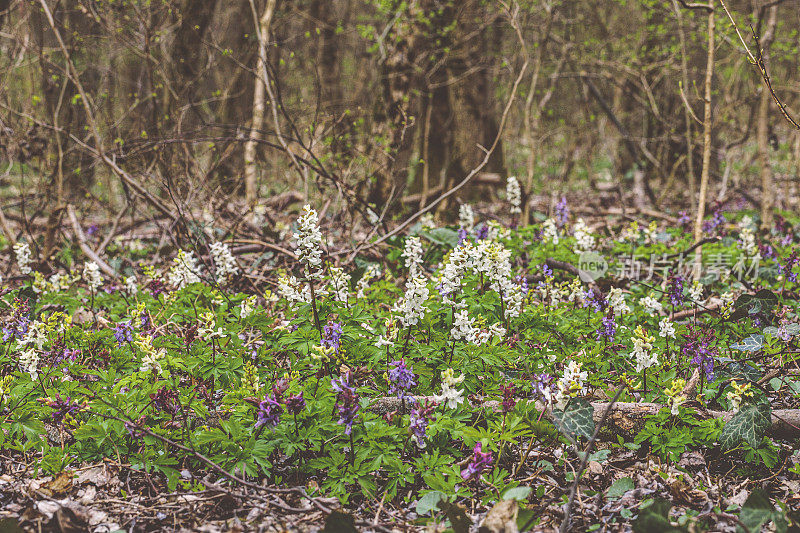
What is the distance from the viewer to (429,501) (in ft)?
6.97

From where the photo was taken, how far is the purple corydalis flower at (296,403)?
2.14 metres

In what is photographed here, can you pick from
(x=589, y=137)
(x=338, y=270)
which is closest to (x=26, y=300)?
(x=338, y=270)

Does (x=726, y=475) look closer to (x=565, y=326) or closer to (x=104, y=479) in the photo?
(x=565, y=326)

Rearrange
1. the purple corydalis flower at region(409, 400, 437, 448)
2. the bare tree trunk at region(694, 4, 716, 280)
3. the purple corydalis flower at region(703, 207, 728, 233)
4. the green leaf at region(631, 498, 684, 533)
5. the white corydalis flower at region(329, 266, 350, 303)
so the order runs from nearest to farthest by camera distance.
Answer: the green leaf at region(631, 498, 684, 533)
the purple corydalis flower at region(409, 400, 437, 448)
the white corydalis flower at region(329, 266, 350, 303)
the bare tree trunk at region(694, 4, 716, 280)
the purple corydalis flower at region(703, 207, 728, 233)

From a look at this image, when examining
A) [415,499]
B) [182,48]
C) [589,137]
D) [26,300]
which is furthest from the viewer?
[589,137]

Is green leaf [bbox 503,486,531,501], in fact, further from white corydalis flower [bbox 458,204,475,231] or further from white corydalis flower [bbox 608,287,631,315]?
white corydalis flower [bbox 458,204,475,231]

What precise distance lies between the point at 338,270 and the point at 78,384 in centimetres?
138

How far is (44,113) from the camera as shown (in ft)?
21.6

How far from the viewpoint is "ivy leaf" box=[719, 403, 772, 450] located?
91.8 inches

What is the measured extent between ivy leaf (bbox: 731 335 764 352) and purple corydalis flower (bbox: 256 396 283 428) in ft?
7.72

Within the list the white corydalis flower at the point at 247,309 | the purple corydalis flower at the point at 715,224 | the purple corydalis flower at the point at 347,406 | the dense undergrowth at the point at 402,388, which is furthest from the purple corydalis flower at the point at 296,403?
the purple corydalis flower at the point at 715,224

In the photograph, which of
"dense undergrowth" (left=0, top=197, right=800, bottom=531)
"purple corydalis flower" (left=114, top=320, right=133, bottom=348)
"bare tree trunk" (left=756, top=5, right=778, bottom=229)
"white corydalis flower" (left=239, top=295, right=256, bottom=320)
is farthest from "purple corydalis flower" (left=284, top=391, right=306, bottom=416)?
"bare tree trunk" (left=756, top=5, right=778, bottom=229)

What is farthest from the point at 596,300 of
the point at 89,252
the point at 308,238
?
the point at 89,252

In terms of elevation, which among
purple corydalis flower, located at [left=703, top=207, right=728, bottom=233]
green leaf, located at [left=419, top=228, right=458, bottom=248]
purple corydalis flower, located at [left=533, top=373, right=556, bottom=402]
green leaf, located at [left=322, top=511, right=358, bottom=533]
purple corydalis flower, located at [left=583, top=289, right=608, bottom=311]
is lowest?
green leaf, located at [left=322, top=511, right=358, bottom=533]
